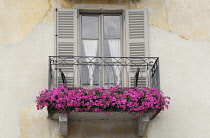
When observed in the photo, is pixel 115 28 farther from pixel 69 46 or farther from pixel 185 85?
pixel 185 85

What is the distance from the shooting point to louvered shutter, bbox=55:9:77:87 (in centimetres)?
1030

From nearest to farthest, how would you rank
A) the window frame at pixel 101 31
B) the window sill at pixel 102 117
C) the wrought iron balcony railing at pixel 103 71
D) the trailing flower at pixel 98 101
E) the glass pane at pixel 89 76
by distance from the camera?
the trailing flower at pixel 98 101 → the window sill at pixel 102 117 → the wrought iron balcony railing at pixel 103 71 → the glass pane at pixel 89 76 → the window frame at pixel 101 31

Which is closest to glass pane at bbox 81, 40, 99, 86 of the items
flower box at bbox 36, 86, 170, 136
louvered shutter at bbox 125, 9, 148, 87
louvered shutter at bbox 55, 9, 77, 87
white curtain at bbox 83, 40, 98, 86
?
white curtain at bbox 83, 40, 98, 86

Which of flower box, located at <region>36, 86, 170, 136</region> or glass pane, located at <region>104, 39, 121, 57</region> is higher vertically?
glass pane, located at <region>104, 39, 121, 57</region>

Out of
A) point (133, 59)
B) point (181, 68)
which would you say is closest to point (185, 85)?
point (181, 68)

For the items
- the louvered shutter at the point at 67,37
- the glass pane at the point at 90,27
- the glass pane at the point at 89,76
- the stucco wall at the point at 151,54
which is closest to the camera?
the stucco wall at the point at 151,54

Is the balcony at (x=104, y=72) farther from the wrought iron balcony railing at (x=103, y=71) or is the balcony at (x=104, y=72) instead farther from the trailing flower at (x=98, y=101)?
the trailing flower at (x=98, y=101)

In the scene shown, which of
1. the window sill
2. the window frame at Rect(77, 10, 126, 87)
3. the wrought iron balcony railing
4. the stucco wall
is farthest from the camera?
the window frame at Rect(77, 10, 126, 87)

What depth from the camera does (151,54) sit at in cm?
1054

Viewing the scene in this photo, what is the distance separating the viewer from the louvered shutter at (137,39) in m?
10.3

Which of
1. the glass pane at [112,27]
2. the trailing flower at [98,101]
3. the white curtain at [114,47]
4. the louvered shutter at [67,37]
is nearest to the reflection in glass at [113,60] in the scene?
the white curtain at [114,47]

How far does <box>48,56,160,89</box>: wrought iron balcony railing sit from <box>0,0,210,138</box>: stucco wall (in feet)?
0.78

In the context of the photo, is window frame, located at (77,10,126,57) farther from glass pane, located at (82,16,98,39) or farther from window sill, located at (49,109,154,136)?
window sill, located at (49,109,154,136)

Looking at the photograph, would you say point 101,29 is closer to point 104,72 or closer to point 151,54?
point 104,72
